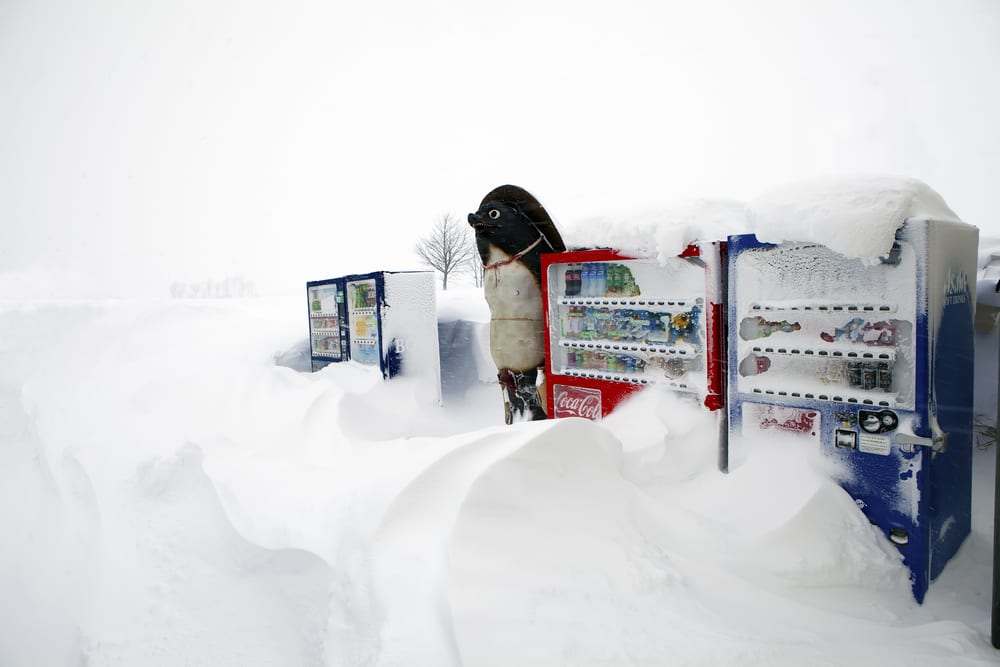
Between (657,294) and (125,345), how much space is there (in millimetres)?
7928

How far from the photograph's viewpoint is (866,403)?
3.08m

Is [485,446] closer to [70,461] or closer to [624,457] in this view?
[624,457]

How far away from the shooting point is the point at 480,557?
6.92 ft

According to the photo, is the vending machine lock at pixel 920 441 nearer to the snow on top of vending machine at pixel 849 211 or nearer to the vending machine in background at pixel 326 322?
the snow on top of vending machine at pixel 849 211

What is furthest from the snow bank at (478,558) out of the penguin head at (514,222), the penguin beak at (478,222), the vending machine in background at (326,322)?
the vending machine in background at (326,322)

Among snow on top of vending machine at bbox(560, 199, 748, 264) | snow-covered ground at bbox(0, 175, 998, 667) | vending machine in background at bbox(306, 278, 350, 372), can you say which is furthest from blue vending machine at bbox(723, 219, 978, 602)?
vending machine in background at bbox(306, 278, 350, 372)

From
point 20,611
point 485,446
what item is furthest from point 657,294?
point 20,611

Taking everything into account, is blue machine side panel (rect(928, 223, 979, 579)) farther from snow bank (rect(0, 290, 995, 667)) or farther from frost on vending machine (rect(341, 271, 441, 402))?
frost on vending machine (rect(341, 271, 441, 402))

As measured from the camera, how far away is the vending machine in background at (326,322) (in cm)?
733

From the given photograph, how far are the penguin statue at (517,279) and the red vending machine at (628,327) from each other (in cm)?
37

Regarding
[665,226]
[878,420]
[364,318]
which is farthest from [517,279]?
[878,420]

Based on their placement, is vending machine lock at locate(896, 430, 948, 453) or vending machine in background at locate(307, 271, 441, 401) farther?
vending machine in background at locate(307, 271, 441, 401)

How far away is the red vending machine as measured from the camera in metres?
3.86

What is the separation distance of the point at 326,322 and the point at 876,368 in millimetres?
6409
